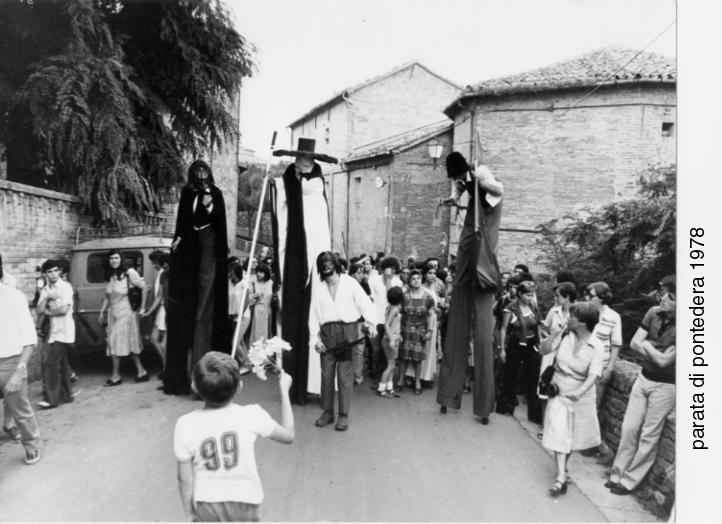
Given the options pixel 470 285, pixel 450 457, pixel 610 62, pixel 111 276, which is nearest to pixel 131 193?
pixel 111 276

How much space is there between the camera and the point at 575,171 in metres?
9.94

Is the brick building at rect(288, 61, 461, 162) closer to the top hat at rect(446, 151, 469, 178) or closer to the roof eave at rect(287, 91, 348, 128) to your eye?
the roof eave at rect(287, 91, 348, 128)

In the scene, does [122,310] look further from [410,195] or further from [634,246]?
[410,195]

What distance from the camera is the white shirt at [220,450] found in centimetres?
213

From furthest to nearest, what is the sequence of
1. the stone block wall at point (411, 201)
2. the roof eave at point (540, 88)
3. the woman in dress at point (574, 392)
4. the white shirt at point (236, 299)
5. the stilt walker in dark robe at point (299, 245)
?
the stone block wall at point (411, 201)
the roof eave at point (540, 88)
the white shirt at point (236, 299)
the stilt walker in dark robe at point (299, 245)
the woman in dress at point (574, 392)

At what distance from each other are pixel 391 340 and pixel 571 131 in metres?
6.70

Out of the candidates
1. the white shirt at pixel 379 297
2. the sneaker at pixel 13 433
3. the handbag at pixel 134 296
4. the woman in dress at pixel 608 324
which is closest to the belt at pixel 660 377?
the woman in dress at pixel 608 324

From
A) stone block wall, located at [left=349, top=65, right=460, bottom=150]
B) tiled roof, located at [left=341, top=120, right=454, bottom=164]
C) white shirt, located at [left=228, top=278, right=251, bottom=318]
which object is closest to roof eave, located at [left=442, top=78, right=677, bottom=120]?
→ tiled roof, located at [left=341, top=120, right=454, bottom=164]

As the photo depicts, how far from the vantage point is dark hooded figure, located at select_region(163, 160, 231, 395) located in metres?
5.00

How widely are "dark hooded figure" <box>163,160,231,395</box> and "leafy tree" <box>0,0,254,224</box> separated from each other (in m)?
2.05

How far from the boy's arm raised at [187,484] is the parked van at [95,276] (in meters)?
3.85

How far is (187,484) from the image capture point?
84.8 inches

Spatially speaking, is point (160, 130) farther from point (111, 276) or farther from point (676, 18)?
point (676, 18)

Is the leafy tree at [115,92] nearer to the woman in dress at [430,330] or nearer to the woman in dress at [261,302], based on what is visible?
the woman in dress at [261,302]
